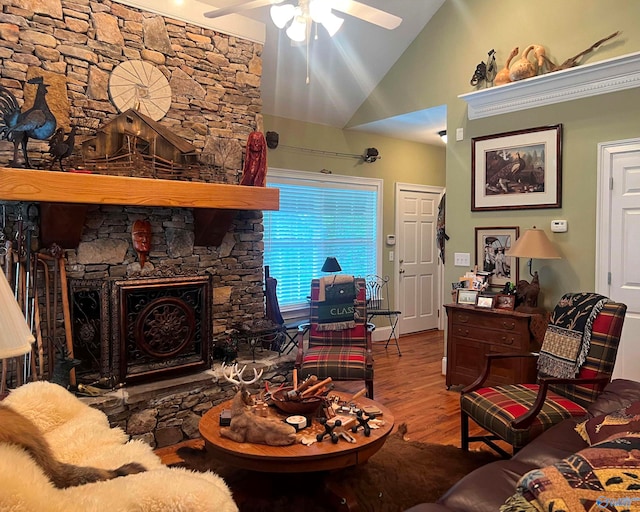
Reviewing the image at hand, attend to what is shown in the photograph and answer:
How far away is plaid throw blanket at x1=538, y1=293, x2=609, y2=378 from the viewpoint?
2842 millimetres

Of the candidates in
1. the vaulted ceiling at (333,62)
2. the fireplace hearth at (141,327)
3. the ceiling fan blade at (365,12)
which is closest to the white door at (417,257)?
the vaulted ceiling at (333,62)

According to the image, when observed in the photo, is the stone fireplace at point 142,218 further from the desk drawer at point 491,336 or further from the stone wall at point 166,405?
the desk drawer at point 491,336

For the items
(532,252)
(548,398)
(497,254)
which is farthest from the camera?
(497,254)

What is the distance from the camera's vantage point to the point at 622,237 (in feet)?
12.2

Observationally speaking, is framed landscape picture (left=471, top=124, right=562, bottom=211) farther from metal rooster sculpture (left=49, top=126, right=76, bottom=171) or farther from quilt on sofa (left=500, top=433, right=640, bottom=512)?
metal rooster sculpture (left=49, top=126, right=76, bottom=171)

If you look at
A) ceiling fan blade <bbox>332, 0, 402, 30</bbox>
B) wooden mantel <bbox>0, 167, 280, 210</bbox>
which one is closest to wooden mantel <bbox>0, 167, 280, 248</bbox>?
wooden mantel <bbox>0, 167, 280, 210</bbox>

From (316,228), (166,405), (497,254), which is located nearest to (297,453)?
(166,405)

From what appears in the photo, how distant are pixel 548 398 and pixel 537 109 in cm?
254

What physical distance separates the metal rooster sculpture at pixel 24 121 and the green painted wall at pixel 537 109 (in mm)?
3474

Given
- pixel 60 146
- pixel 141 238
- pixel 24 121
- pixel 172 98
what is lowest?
pixel 141 238

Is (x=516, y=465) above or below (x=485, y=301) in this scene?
below

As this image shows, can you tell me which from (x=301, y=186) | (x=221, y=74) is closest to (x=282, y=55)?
(x=221, y=74)

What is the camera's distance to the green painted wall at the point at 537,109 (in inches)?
149

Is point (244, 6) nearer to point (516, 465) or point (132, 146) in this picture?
point (132, 146)
